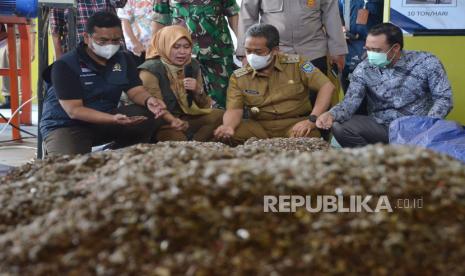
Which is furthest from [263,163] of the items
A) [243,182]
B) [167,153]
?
[167,153]

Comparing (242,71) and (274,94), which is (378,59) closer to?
(274,94)

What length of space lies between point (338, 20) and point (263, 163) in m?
3.33

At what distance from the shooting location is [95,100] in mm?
4371

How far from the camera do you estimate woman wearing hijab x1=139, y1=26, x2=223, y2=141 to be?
15.5 feet

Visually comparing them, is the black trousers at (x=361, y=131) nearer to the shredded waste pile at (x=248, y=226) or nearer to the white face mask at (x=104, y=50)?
the white face mask at (x=104, y=50)

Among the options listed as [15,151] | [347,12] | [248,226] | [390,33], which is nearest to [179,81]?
[390,33]

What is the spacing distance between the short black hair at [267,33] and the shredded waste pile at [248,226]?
9.39ft

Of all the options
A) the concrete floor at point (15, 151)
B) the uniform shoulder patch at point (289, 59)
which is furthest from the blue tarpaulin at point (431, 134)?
the concrete floor at point (15, 151)

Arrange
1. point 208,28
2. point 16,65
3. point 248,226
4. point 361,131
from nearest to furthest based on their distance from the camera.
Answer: point 248,226, point 361,131, point 208,28, point 16,65

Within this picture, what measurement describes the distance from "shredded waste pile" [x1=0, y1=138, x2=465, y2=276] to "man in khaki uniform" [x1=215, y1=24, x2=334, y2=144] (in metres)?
2.93

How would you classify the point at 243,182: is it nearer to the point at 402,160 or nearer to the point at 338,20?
the point at 402,160

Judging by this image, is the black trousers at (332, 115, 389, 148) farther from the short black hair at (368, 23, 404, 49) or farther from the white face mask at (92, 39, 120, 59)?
the white face mask at (92, 39, 120, 59)

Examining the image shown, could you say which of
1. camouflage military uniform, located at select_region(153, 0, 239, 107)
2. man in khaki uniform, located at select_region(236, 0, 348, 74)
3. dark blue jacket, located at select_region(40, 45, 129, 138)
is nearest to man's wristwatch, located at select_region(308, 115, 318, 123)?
man in khaki uniform, located at select_region(236, 0, 348, 74)

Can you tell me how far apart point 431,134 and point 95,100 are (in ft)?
6.18
